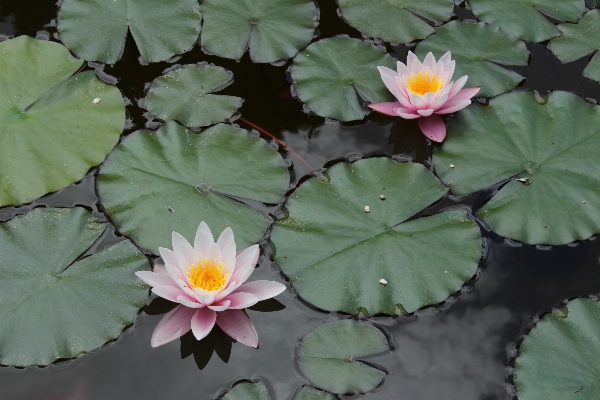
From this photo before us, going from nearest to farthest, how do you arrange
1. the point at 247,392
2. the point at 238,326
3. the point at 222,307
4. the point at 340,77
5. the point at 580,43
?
1. the point at 247,392
2. the point at 222,307
3. the point at 238,326
4. the point at 340,77
5. the point at 580,43

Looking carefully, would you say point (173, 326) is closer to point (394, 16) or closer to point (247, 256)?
point (247, 256)

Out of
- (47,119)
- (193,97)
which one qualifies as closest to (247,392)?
(193,97)

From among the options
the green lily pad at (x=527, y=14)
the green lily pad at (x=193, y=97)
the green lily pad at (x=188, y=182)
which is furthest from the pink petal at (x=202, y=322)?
the green lily pad at (x=527, y=14)

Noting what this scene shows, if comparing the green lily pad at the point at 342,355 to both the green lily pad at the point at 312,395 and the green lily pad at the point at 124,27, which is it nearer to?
the green lily pad at the point at 312,395

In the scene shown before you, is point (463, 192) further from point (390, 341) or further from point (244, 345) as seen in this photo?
point (244, 345)

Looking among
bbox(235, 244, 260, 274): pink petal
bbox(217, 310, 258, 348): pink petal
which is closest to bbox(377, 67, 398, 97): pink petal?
bbox(235, 244, 260, 274): pink petal
